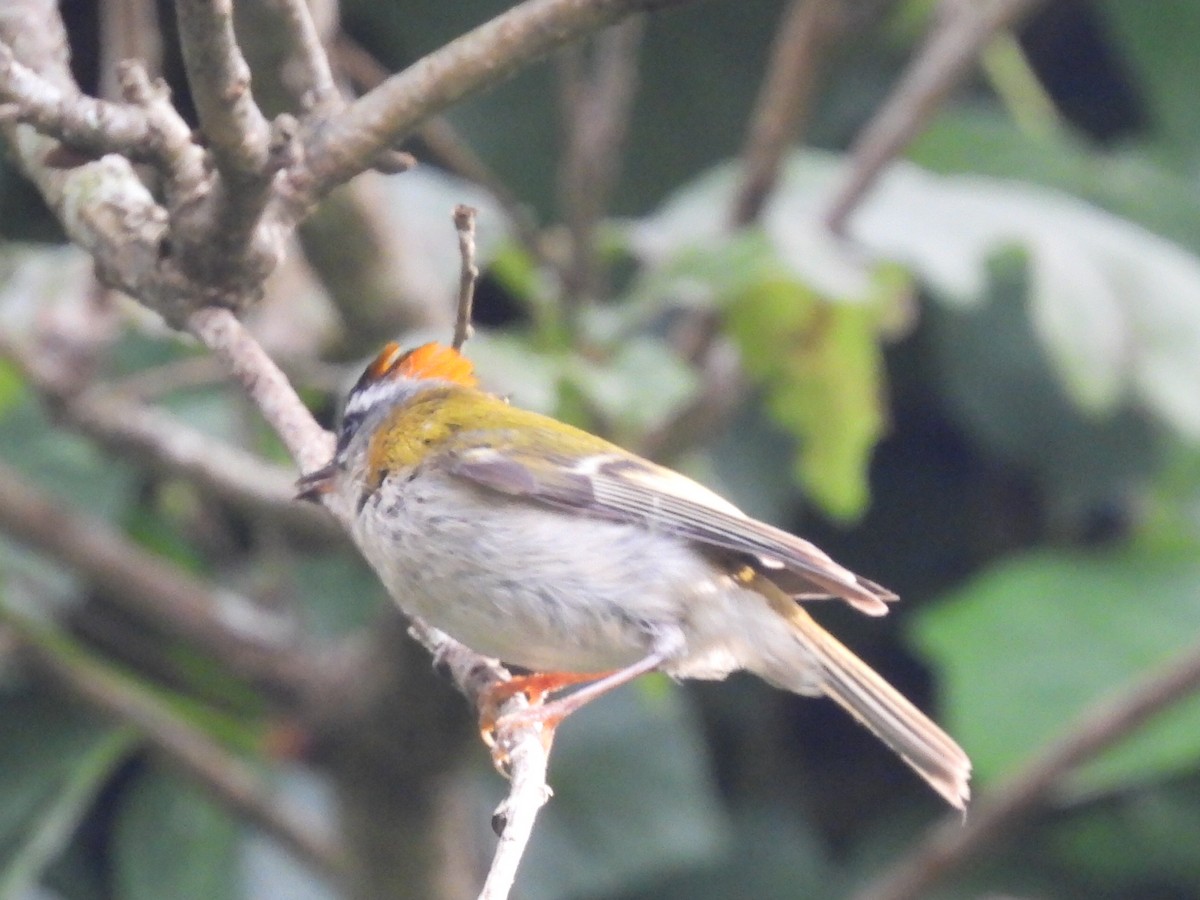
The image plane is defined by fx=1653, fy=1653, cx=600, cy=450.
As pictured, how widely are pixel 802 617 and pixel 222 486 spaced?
0.99 meters

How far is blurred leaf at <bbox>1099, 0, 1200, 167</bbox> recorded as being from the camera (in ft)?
12.3

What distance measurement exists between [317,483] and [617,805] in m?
1.68

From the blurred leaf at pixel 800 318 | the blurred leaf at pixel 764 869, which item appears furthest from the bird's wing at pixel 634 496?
the blurred leaf at pixel 764 869

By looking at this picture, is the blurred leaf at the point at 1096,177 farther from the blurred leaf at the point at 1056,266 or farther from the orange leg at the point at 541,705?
the orange leg at the point at 541,705

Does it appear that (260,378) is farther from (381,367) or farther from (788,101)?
(788,101)

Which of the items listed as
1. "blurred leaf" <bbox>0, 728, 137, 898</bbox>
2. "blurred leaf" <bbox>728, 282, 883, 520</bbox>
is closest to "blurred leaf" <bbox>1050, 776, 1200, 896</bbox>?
"blurred leaf" <bbox>728, 282, 883, 520</bbox>

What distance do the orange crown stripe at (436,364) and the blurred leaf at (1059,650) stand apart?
1.40 metres

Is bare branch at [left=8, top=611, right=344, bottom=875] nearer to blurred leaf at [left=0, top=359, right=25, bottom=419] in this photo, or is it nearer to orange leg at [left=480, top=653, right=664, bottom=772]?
blurred leaf at [left=0, top=359, right=25, bottom=419]

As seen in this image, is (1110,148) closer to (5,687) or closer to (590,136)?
(590,136)

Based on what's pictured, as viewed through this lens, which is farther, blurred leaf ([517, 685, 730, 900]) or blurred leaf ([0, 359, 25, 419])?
blurred leaf ([517, 685, 730, 900])

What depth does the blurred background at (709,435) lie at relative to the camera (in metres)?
2.77

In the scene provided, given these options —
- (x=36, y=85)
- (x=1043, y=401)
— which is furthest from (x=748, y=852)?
(x=36, y=85)

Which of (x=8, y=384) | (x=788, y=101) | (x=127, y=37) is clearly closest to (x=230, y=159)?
(x=127, y=37)

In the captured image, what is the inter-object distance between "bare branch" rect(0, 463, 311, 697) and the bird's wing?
979mm
